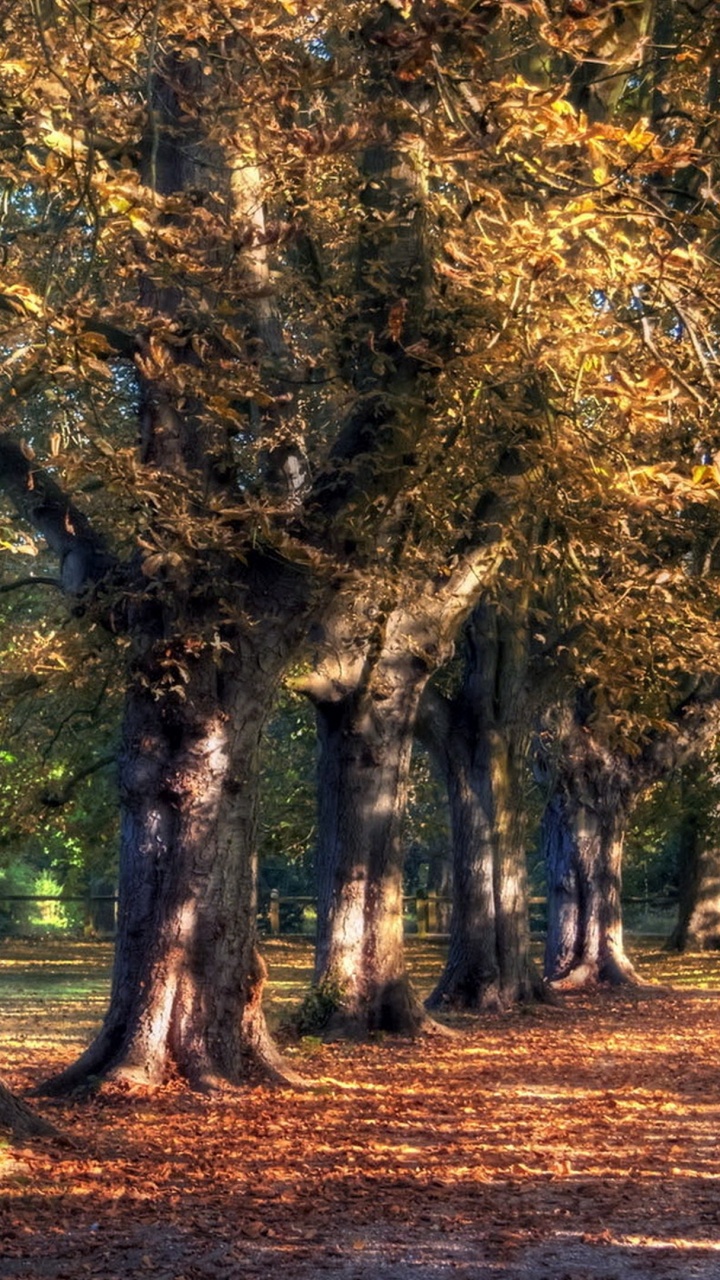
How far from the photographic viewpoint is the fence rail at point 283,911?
45.5m

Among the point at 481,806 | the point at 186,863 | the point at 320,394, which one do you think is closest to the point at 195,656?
the point at 186,863

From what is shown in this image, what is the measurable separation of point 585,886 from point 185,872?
54.0 ft

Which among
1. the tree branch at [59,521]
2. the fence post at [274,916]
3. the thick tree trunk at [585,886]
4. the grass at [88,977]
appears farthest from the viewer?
the fence post at [274,916]

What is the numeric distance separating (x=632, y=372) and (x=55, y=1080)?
6.42 m

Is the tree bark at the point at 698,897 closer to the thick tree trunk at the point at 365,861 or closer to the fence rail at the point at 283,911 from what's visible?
the fence rail at the point at 283,911

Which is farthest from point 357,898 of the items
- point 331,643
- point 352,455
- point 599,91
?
point 599,91

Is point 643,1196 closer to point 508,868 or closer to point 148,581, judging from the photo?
point 148,581

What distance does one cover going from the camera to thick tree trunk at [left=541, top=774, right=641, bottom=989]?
28.3 meters

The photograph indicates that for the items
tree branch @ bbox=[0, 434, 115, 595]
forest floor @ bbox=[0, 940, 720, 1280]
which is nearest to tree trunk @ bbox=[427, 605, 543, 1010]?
forest floor @ bbox=[0, 940, 720, 1280]

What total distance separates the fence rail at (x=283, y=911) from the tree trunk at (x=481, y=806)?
18.1 m

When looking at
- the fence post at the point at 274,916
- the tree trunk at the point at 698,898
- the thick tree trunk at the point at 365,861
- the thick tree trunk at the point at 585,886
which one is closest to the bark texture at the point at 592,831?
the thick tree trunk at the point at 585,886

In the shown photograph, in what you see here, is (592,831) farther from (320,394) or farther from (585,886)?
(320,394)

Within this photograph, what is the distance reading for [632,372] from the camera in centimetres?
1121

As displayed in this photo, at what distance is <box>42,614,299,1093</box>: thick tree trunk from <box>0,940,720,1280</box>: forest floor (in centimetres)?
45
